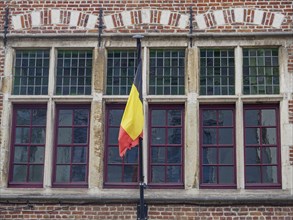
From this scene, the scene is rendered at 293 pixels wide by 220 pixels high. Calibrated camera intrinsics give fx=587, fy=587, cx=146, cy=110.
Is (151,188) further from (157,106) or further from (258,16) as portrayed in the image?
(258,16)

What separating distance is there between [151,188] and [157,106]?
56.7 inches

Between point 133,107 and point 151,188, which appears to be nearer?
point 133,107

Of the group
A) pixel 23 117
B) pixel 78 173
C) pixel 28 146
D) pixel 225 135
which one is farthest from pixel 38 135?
pixel 225 135

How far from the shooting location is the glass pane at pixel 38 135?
1021cm

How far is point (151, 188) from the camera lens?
32.3ft

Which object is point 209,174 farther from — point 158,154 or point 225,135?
point 158,154

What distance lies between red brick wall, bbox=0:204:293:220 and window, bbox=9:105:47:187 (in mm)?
481

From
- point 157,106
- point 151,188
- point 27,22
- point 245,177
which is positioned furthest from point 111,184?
point 27,22

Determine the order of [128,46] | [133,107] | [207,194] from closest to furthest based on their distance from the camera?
[133,107] < [207,194] < [128,46]

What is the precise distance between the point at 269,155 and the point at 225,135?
810 mm

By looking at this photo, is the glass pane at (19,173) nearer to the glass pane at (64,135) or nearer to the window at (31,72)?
the glass pane at (64,135)

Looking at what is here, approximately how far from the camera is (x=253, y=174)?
9875 millimetres

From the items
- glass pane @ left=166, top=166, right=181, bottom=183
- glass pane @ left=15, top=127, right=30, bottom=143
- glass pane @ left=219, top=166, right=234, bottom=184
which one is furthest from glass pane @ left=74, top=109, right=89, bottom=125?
glass pane @ left=219, top=166, right=234, bottom=184

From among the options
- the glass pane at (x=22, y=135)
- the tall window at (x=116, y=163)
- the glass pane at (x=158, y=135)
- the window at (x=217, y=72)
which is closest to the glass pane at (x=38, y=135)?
the glass pane at (x=22, y=135)
